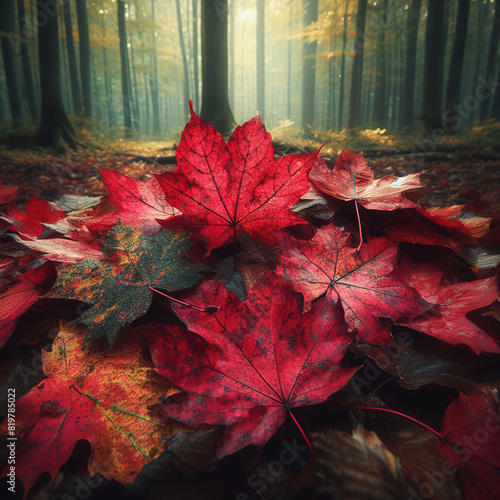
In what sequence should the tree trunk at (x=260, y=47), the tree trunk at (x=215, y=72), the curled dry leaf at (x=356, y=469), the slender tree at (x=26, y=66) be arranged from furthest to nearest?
the tree trunk at (x=260, y=47) → the slender tree at (x=26, y=66) → the tree trunk at (x=215, y=72) → the curled dry leaf at (x=356, y=469)

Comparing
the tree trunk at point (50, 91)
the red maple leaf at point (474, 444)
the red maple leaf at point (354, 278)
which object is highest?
the tree trunk at point (50, 91)

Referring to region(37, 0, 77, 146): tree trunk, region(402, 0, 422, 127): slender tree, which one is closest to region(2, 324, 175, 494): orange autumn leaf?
region(37, 0, 77, 146): tree trunk

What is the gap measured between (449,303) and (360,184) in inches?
19.5

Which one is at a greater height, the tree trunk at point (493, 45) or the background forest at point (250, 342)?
the tree trunk at point (493, 45)

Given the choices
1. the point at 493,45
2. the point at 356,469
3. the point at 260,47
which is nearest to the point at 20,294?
the point at 356,469

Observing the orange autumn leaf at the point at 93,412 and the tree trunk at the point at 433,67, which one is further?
the tree trunk at the point at 433,67

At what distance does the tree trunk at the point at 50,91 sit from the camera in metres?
9.24

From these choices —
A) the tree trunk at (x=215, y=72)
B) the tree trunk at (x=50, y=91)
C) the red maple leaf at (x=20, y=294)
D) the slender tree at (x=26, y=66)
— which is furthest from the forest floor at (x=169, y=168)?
the slender tree at (x=26, y=66)

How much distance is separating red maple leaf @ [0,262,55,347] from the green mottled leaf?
14 cm

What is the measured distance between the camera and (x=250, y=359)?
1.85ft

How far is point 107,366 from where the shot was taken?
1.99ft

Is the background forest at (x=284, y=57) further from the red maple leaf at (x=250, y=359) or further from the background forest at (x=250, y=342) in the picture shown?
the red maple leaf at (x=250, y=359)

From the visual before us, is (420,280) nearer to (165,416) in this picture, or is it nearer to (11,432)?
(165,416)

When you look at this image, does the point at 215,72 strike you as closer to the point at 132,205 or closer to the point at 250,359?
the point at 132,205
